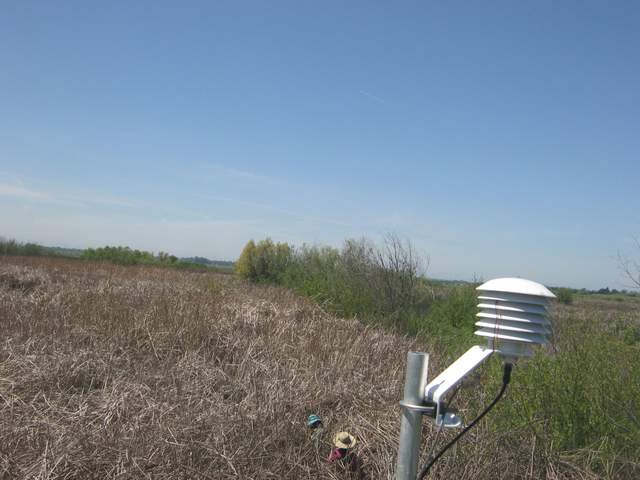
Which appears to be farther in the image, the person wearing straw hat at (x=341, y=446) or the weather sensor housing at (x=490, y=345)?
the person wearing straw hat at (x=341, y=446)

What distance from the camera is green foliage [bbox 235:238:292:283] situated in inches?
843

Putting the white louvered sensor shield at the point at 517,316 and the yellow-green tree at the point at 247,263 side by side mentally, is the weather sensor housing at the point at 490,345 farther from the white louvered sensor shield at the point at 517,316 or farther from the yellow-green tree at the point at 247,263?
the yellow-green tree at the point at 247,263

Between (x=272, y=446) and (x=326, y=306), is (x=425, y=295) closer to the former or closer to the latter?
(x=326, y=306)

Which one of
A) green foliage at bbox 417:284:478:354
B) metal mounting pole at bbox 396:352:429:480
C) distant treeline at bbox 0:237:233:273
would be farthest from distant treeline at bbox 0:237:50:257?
metal mounting pole at bbox 396:352:429:480

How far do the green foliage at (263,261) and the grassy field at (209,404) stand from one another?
14.0m

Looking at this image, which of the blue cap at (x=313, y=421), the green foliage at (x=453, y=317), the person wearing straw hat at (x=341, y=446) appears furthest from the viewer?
the green foliage at (x=453, y=317)

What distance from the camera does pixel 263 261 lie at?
21.9 metres

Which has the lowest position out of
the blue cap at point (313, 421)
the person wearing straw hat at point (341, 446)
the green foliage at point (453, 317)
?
the person wearing straw hat at point (341, 446)

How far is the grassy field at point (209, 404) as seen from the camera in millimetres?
3453

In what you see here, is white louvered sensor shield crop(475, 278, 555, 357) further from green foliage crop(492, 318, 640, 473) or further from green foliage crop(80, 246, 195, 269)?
green foliage crop(80, 246, 195, 269)

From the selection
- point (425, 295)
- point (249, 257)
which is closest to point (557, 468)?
point (425, 295)

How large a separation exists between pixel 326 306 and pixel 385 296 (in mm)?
1935

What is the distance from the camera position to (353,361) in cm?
591

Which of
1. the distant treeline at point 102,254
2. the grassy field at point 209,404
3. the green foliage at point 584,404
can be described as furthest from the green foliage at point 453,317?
the distant treeline at point 102,254
